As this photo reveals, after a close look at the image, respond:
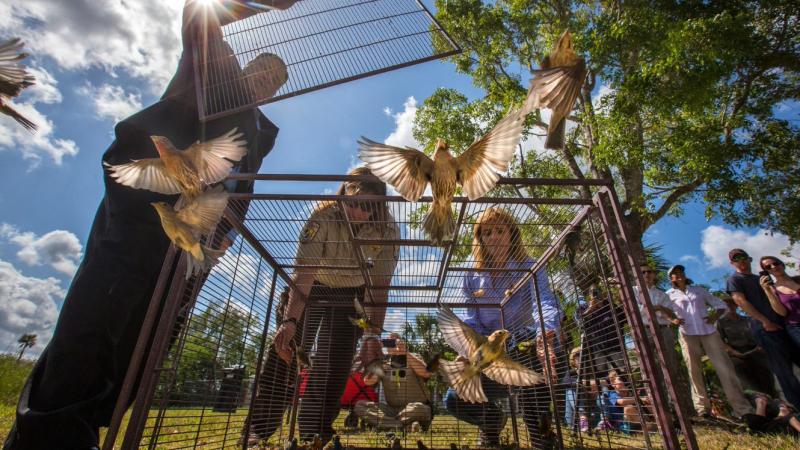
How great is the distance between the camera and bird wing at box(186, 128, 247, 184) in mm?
1779

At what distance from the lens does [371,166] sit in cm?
207

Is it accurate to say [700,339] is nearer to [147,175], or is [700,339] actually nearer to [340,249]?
[340,249]

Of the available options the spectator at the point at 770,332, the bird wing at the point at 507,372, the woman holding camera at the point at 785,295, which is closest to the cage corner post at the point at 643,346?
the bird wing at the point at 507,372

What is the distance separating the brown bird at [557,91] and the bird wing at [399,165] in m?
0.62

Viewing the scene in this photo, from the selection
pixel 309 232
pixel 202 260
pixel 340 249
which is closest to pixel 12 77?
pixel 202 260

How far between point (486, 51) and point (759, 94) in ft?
21.1

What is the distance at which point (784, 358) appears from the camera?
3949 millimetres

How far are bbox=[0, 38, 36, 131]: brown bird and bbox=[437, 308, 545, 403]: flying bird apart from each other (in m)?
2.48

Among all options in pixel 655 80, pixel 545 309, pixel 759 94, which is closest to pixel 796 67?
pixel 759 94

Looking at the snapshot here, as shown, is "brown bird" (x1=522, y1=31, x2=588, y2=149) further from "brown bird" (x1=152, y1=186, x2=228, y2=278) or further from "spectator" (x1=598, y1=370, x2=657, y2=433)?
"brown bird" (x1=152, y1=186, x2=228, y2=278)

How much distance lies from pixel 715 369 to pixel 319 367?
211 inches

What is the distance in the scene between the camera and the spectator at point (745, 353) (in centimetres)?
551

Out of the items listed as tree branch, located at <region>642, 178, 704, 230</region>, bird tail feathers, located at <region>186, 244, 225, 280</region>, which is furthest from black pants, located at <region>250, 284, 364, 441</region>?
tree branch, located at <region>642, 178, 704, 230</region>

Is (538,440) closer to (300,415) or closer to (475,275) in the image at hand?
(475,275)
